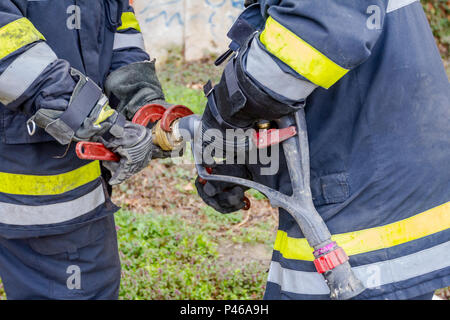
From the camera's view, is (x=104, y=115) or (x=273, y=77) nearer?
(x=273, y=77)

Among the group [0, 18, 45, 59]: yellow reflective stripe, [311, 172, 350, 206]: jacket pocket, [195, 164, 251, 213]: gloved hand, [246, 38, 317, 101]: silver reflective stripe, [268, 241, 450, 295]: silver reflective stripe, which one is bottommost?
[268, 241, 450, 295]: silver reflective stripe

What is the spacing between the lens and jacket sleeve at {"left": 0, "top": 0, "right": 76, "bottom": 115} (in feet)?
5.25

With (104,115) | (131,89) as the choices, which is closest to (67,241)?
(104,115)

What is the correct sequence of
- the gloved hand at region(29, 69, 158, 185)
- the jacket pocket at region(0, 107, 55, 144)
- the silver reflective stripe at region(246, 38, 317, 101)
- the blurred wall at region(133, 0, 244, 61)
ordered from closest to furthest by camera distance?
the silver reflective stripe at region(246, 38, 317, 101) < the gloved hand at region(29, 69, 158, 185) < the jacket pocket at region(0, 107, 55, 144) < the blurred wall at region(133, 0, 244, 61)

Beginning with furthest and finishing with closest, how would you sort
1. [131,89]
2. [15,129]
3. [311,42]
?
[131,89]
[15,129]
[311,42]

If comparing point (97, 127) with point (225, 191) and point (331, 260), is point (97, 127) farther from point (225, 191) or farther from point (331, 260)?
point (331, 260)

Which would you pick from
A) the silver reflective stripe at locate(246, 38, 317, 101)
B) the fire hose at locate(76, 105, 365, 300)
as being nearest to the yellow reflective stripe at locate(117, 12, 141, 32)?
the fire hose at locate(76, 105, 365, 300)

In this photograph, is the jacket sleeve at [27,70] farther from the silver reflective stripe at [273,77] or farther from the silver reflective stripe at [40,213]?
the silver reflective stripe at [273,77]

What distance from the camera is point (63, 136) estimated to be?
1727mm

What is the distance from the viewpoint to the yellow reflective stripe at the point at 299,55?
1.28m

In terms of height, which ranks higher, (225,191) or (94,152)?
(94,152)

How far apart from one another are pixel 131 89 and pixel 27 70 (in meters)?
0.64

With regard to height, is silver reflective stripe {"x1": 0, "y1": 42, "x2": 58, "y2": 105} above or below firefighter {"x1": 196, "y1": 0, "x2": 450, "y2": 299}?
above

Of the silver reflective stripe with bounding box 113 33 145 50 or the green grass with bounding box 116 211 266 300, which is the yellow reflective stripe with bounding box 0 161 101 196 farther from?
the green grass with bounding box 116 211 266 300
